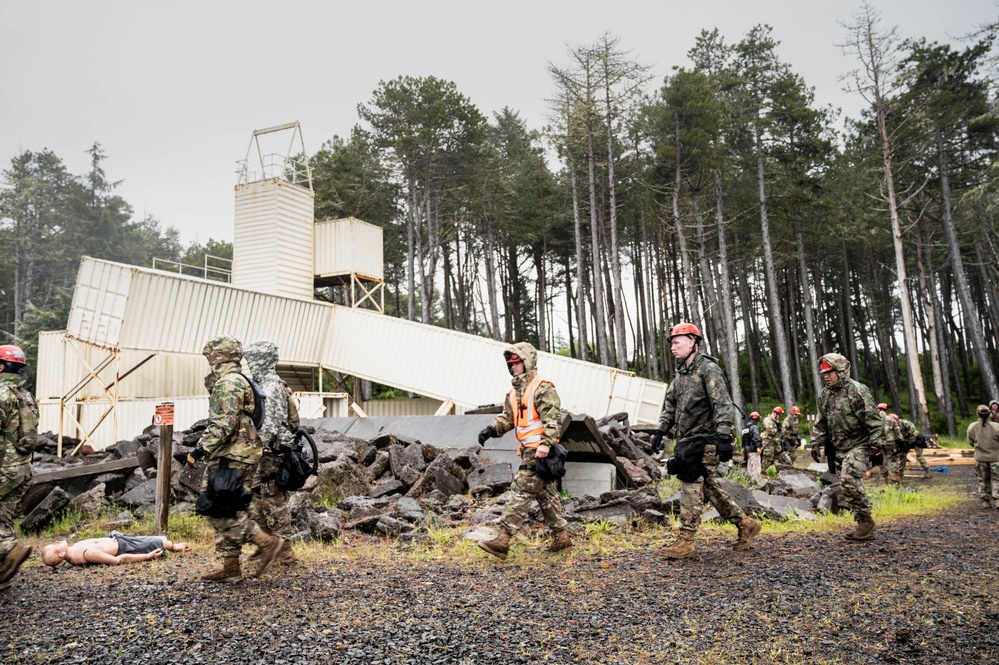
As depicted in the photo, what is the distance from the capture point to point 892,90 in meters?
21.8

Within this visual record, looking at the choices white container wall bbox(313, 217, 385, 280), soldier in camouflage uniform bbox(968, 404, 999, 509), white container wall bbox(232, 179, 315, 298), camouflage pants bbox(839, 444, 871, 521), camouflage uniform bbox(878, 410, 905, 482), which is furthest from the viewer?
white container wall bbox(313, 217, 385, 280)

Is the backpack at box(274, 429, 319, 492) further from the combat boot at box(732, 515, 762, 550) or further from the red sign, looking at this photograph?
the combat boot at box(732, 515, 762, 550)

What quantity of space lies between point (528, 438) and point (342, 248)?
2222 centimetres

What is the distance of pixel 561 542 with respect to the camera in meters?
6.46

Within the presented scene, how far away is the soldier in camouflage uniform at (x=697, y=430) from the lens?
6062mm

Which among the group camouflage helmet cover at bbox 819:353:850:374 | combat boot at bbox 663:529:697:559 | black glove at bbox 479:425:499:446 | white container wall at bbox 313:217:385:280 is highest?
white container wall at bbox 313:217:385:280

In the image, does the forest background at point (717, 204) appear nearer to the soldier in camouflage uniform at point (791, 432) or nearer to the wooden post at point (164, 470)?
the soldier in camouflage uniform at point (791, 432)

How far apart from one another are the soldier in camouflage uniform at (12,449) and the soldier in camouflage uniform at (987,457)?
1226cm

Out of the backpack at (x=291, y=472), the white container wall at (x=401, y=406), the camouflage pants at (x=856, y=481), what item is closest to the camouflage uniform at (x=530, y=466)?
the backpack at (x=291, y=472)

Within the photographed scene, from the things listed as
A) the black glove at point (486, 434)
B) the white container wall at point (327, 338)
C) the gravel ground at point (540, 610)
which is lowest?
the gravel ground at point (540, 610)

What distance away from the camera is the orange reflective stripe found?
6.26 meters

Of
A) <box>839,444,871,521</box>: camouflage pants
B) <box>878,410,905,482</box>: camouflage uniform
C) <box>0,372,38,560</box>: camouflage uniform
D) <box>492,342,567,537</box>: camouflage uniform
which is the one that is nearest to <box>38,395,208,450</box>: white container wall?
<box>0,372,38,560</box>: camouflage uniform

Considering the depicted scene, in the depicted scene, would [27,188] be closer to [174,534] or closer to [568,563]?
[174,534]

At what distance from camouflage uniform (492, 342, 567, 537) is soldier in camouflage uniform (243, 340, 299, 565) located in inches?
76.1
